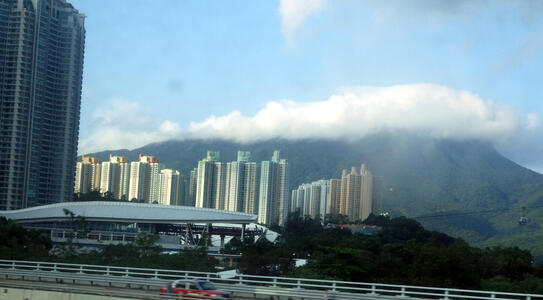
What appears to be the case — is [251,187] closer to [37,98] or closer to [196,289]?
[37,98]

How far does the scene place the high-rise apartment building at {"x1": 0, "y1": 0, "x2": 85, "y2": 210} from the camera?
4656 inches

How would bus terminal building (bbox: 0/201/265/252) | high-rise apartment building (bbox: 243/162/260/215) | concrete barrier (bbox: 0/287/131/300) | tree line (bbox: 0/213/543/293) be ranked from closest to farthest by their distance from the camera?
concrete barrier (bbox: 0/287/131/300)
tree line (bbox: 0/213/543/293)
bus terminal building (bbox: 0/201/265/252)
high-rise apartment building (bbox: 243/162/260/215)

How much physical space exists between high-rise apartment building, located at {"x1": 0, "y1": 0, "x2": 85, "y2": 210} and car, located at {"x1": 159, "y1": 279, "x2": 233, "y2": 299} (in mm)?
99240

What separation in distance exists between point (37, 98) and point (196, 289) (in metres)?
104

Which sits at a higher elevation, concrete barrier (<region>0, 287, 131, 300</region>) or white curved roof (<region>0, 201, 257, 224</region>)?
concrete barrier (<region>0, 287, 131, 300</region>)

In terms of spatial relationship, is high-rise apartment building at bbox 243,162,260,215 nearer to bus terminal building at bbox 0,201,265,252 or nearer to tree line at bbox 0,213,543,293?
bus terminal building at bbox 0,201,265,252

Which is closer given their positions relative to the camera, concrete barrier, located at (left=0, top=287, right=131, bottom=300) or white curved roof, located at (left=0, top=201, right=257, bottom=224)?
concrete barrier, located at (left=0, top=287, right=131, bottom=300)

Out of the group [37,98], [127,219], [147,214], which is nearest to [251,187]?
[147,214]

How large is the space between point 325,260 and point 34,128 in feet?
283

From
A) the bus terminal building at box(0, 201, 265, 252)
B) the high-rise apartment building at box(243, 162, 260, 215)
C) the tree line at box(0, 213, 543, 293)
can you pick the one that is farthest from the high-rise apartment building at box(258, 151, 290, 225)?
the tree line at box(0, 213, 543, 293)

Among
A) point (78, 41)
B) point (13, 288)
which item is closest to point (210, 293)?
point (13, 288)

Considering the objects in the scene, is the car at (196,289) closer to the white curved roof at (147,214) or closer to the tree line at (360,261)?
the tree line at (360,261)

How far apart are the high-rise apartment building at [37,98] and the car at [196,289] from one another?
99240 mm

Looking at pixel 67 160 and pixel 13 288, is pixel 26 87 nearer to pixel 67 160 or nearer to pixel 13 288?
pixel 67 160
